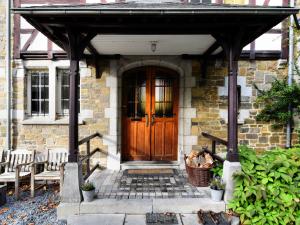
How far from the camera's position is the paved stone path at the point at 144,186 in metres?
4.10

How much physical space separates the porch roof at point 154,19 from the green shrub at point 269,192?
6.77 feet

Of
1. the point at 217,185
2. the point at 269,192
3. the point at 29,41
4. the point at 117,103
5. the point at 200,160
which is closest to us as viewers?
the point at 269,192

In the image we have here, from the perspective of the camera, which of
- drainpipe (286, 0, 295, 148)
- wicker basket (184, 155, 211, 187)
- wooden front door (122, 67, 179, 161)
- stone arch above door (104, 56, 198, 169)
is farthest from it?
wooden front door (122, 67, 179, 161)

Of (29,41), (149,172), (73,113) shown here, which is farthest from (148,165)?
(29,41)

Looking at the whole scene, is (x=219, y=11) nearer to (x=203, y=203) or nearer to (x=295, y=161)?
(x=295, y=161)

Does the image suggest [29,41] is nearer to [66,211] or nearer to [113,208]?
[66,211]

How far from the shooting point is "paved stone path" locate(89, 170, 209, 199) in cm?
410

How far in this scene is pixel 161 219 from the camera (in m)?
3.60

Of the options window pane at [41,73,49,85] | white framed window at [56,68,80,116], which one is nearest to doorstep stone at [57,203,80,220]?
white framed window at [56,68,80,116]

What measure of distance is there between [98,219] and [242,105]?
4070 mm

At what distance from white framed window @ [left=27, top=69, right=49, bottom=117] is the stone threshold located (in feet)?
9.71

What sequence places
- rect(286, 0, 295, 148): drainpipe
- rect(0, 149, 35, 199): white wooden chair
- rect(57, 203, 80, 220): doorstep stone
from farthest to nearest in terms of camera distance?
1. rect(286, 0, 295, 148): drainpipe
2. rect(0, 149, 35, 199): white wooden chair
3. rect(57, 203, 80, 220): doorstep stone

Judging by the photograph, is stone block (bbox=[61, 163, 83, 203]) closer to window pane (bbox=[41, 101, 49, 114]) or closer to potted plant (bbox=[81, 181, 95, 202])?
potted plant (bbox=[81, 181, 95, 202])

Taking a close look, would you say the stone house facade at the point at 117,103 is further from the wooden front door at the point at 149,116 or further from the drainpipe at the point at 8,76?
the wooden front door at the point at 149,116
